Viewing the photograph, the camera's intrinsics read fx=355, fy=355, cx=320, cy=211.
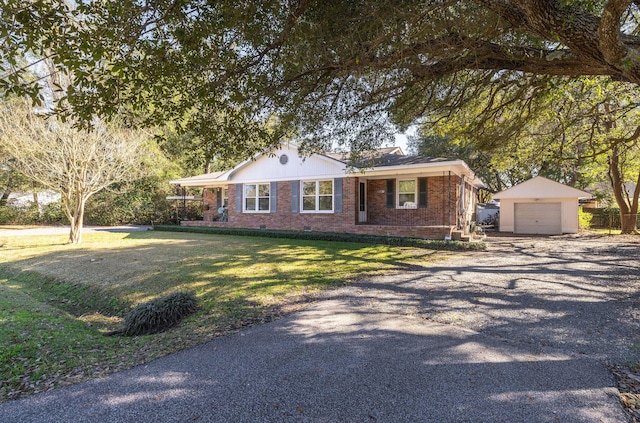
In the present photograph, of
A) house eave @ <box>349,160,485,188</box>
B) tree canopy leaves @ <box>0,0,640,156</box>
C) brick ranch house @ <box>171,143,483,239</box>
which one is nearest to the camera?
tree canopy leaves @ <box>0,0,640,156</box>

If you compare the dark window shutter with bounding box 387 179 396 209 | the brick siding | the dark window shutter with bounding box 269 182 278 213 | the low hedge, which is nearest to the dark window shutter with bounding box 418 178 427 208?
the brick siding

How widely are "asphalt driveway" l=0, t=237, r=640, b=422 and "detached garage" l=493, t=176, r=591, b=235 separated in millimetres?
15944

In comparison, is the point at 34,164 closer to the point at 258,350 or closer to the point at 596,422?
the point at 258,350

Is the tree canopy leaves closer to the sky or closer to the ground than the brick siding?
closer to the sky

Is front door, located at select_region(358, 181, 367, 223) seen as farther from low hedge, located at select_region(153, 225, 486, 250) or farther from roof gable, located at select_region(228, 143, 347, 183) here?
low hedge, located at select_region(153, 225, 486, 250)

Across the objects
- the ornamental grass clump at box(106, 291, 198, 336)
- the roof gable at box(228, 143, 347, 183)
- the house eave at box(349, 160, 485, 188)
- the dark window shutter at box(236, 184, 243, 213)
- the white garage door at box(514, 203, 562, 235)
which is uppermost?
the roof gable at box(228, 143, 347, 183)

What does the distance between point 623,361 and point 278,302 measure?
463cm

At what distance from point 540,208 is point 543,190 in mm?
1122

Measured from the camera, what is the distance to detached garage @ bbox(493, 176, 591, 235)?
2003 centimetres

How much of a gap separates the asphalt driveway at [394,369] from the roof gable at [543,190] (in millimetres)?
15836

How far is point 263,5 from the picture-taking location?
5027 mm

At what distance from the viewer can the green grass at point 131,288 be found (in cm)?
418

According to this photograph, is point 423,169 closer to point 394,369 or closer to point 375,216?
point 375,216

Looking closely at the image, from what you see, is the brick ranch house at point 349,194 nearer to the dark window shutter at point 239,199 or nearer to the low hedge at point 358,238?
the dark window shutter at point 239,199
